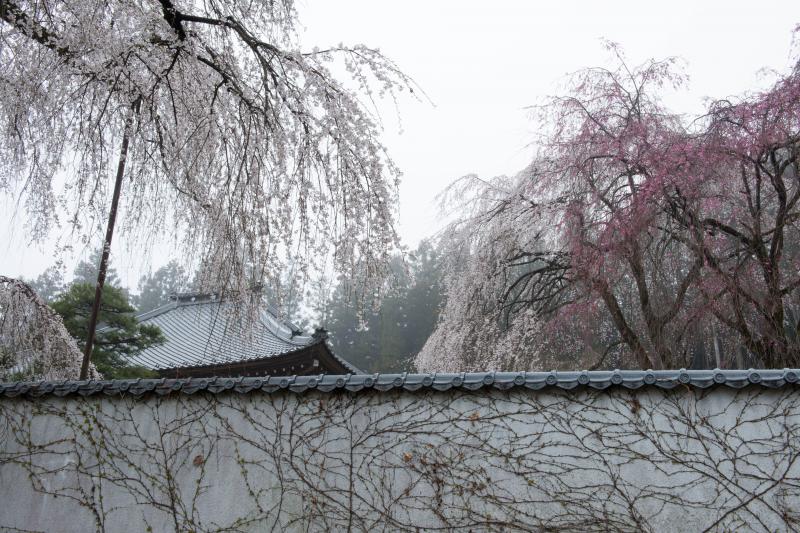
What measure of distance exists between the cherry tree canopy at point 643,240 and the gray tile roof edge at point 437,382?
2962 mm

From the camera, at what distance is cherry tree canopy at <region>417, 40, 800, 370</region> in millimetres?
5645

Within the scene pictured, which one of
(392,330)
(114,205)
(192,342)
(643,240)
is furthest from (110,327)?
(392,330)

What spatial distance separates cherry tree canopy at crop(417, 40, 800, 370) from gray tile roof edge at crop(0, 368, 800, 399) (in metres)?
2.96

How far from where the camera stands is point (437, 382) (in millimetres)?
3047

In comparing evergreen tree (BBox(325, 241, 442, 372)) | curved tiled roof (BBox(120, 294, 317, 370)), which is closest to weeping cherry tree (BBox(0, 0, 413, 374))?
curved tiled roof (BBox(120, 294, 317, 370))

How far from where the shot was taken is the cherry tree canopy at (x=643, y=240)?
18.5 feet

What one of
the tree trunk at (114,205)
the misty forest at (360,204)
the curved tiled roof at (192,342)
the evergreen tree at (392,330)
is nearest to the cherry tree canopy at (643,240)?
the misty forest at (360,204)

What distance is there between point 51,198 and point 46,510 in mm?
1600

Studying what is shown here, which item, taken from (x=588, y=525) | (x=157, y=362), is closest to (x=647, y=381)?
(x=588, y=525)

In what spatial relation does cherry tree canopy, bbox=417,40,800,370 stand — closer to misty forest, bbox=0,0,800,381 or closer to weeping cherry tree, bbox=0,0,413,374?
misty forest, bbox=0,0,800,381

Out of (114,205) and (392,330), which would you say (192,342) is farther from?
(392,330)

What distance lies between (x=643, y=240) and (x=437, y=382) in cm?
372

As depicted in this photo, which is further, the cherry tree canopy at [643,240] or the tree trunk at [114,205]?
the cherry tree canopy at [643,240]

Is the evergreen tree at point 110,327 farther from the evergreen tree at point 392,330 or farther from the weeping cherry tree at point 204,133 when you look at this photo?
the evergreen tree at point 392,330
